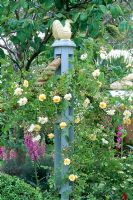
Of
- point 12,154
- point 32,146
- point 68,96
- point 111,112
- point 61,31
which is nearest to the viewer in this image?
point 68,96

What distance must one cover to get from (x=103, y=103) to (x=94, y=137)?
0.25m

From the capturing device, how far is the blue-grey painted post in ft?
10.6

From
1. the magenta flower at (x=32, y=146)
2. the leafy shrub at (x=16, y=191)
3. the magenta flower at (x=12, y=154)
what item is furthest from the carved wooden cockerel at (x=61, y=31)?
the magenta flower at (x=12, y=154)

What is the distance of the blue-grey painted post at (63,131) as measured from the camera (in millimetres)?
3232

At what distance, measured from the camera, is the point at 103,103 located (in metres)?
3.15

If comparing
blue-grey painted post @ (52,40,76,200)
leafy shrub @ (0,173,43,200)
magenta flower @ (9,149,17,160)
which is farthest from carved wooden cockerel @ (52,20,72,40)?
magenta flower @ (9,149,17,160)

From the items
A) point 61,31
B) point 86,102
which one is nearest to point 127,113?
point 86,102

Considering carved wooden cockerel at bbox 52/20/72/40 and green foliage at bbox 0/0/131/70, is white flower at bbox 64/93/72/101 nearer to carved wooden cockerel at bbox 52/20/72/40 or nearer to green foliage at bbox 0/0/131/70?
carved wooden cockerel at bbox 52/20/72/40

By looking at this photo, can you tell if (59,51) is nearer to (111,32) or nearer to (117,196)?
(117,196)

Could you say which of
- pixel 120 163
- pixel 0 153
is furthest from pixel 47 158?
pixel 120 163

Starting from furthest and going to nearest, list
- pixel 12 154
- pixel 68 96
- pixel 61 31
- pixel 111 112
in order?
pixel 12 154 → pixel 61 31 → pixel 111 112 → pixel 68 96

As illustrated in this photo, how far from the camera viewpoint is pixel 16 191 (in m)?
3.20

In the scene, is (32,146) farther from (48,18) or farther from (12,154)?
(48,18)

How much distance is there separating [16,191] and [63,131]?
1.73ft
